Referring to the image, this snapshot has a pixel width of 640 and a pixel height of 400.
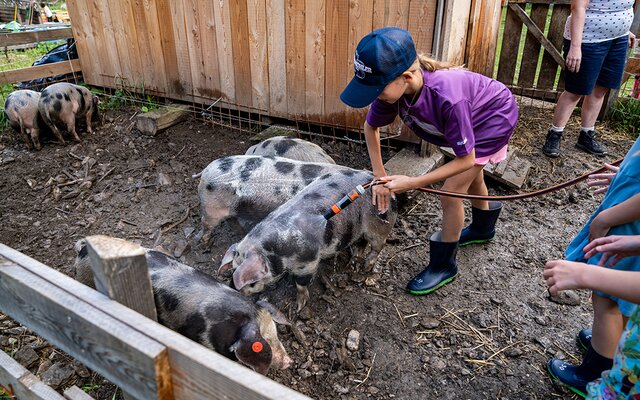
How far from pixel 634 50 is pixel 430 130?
497cm

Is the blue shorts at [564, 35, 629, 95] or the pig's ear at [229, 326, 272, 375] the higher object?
the blue shorts at [564, 35, 629, 95]

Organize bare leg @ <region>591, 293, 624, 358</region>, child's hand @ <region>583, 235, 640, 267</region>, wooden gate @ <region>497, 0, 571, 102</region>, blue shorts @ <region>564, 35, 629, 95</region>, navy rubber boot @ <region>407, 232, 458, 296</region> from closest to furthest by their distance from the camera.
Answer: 1. child's hand @ <region>583, 235, 640, 267</region>
2. bare leg @ <region>591, 293, 624, 358</region>
3. navy rubber boot @ <region>407, 232, 458, 296</region>
4. blue shorts @ <region>564, 35, 629, 95</region>
5. wooden gate @ <region>497, 0, 571, 102</region>

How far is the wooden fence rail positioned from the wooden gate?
6.45 m

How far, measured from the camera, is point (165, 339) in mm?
1320

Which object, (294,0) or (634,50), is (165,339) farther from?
(634,50)

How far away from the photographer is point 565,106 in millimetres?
5125

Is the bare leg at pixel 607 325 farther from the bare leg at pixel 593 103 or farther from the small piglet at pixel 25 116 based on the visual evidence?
the small piglet at pixel 25 116

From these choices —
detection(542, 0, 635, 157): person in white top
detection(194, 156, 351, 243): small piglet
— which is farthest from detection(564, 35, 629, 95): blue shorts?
detection(194, 156, 351, 243): small piglet

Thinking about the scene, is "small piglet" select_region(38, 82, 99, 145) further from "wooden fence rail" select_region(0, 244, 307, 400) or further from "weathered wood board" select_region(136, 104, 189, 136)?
"wooden fence rail" select_region(0, 244, 307, 400)

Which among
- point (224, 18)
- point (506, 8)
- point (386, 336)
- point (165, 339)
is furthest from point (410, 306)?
point (506, 8)

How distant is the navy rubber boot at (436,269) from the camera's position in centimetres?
346

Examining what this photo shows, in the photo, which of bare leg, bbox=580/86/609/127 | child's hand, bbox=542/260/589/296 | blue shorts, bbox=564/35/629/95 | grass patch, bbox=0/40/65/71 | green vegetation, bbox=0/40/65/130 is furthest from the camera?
grass patch, bbox=0/40/65/71

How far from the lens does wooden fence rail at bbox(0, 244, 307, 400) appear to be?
3.96 feet

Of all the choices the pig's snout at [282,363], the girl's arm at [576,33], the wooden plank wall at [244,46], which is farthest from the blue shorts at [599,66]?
the pig's snout at [282,363]
